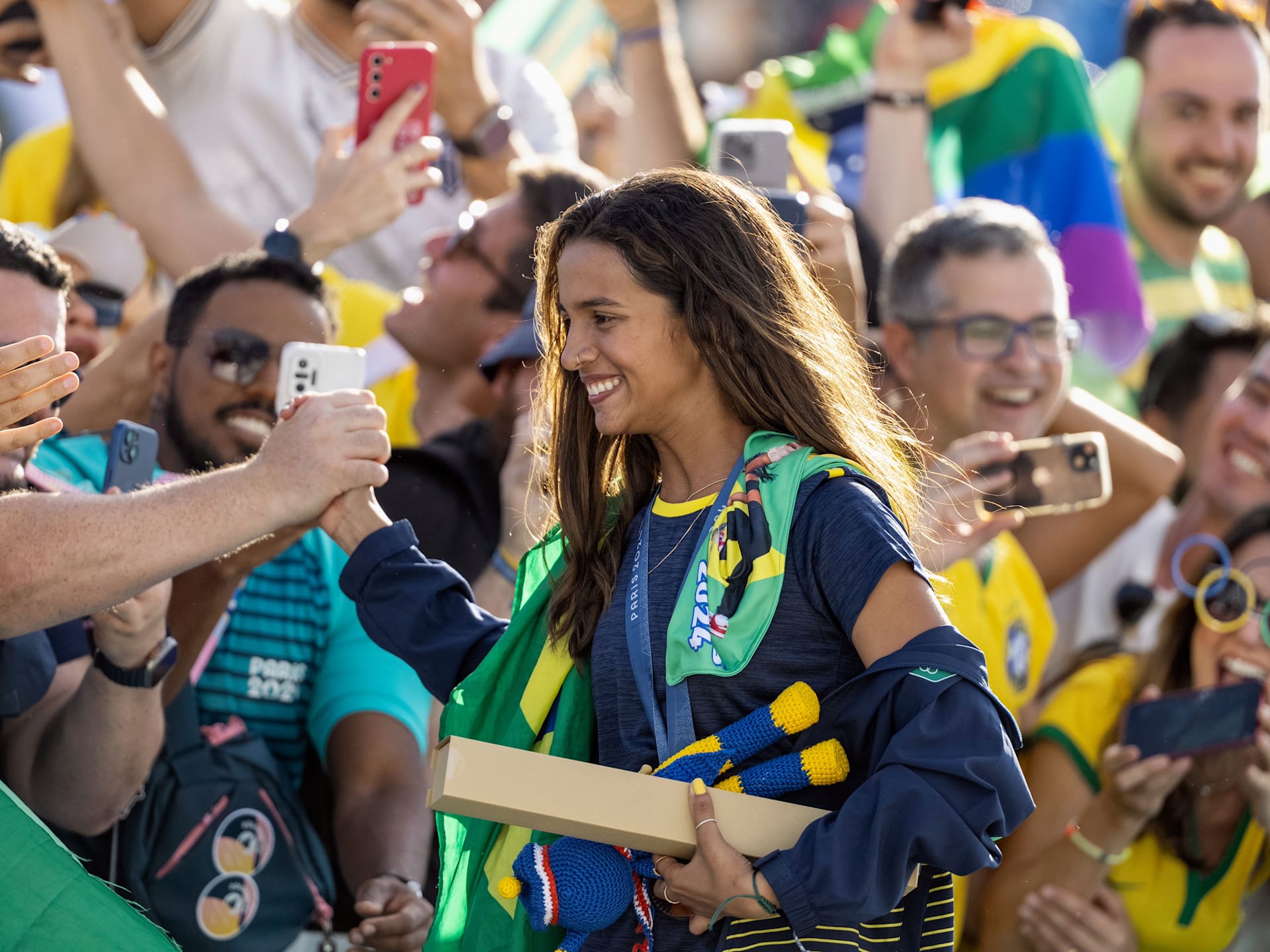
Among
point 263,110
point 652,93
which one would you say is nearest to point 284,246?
point 263,110

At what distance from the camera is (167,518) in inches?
81.1

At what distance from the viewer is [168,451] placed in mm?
3066

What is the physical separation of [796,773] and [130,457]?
52.1 inches

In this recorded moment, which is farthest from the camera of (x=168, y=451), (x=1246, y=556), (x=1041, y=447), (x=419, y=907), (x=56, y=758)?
(x=1246, y=556)

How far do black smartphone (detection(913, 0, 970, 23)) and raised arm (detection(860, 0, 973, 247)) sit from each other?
0.4 inches

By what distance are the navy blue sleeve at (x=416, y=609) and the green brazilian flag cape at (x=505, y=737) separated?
6 centimetres

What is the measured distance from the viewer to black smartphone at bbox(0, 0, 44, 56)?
145 inches

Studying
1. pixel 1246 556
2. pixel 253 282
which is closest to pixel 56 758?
pixel 253 282

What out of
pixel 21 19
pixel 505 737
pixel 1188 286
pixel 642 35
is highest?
pixel 642 35

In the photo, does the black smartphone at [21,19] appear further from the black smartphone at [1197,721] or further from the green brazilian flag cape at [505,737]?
the black smartphone at [1197,721]

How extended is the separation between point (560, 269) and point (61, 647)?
1.23 metres

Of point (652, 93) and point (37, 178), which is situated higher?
point (652, 93)

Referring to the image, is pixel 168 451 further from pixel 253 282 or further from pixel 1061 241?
pixel 1061 241

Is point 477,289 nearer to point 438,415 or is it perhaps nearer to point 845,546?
point 438,415
